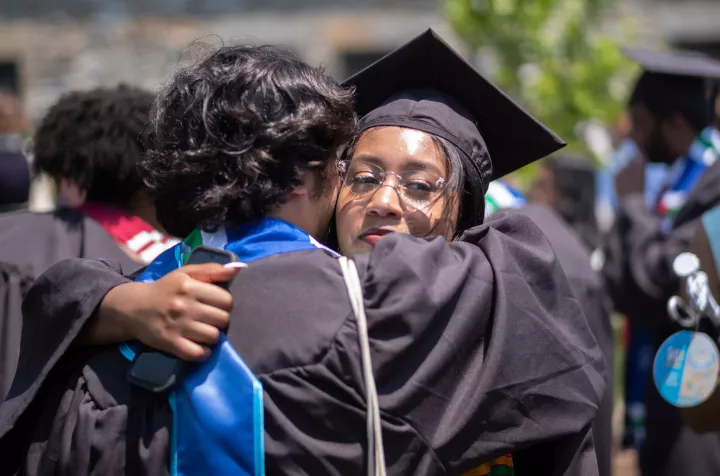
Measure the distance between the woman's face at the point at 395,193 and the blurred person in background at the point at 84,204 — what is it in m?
0.97

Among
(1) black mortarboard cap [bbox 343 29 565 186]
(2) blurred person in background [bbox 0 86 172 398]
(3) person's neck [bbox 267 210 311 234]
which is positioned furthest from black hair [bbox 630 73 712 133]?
(3) person's neck [bbox 267 210 311 234]

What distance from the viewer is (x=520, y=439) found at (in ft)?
5.82

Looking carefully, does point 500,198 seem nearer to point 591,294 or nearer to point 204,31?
point 591,294

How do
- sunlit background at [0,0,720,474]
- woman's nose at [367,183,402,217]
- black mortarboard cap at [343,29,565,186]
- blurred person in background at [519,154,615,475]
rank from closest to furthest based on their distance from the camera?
1. woman's nose at [367,183,402,217]
2. black mortarboard cap at [343,29,565,186]
3. blurred person in background at [519,154,615,475]
4. sunlit background at [0,0,720,474]

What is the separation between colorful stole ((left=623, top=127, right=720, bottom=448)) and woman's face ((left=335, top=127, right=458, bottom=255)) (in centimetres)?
223

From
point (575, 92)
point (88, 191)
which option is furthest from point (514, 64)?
point (88, 191)

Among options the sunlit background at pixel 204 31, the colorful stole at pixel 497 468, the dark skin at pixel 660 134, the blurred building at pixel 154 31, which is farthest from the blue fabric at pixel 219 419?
the blurred building at pixel 154 31

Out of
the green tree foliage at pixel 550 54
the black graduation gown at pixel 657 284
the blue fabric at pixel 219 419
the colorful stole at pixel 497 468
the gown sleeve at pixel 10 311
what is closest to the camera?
the blue fabric at pixel 219 419

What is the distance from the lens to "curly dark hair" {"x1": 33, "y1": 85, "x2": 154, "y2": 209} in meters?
3.04

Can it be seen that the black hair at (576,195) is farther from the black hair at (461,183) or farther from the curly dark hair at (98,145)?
the black hair at (461,183)

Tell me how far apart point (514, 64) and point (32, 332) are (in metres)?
6.39

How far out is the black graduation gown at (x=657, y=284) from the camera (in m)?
3.48

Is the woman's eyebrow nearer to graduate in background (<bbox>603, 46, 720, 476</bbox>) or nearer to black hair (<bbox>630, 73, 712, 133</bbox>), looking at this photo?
graduate in background (<bbox>603, 46, 720, 476</bbox>)

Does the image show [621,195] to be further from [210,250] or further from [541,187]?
[210,250]
